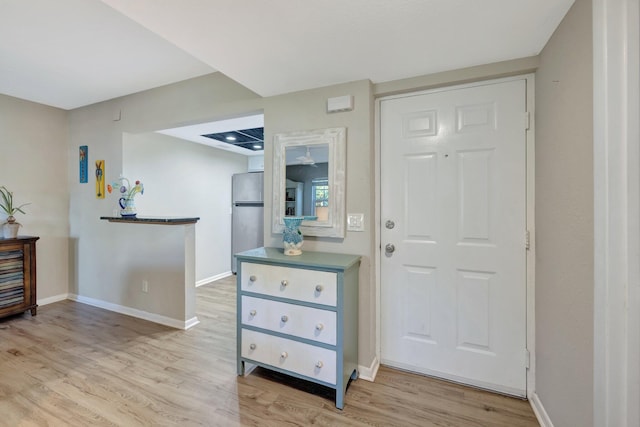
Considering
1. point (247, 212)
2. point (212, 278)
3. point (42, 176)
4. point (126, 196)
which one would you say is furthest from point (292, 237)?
point (42, 176)

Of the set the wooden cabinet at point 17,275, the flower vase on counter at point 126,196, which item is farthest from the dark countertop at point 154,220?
the wooden cabinet at point 17,275

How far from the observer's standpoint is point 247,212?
4852mm

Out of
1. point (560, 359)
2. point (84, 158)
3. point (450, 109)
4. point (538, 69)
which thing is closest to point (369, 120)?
point (450, 109)

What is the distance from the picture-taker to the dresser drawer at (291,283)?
5.67 feet

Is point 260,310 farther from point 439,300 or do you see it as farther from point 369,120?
point 369,120

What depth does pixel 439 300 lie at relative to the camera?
1.96 meters

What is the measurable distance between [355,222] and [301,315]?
75 centimetres

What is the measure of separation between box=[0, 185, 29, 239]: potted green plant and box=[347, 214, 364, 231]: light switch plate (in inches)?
145

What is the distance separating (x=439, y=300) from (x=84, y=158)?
4.28 meters

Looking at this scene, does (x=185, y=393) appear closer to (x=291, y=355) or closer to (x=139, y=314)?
(x=291, y=355)

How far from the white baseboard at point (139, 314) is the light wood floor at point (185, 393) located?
0.91 ft

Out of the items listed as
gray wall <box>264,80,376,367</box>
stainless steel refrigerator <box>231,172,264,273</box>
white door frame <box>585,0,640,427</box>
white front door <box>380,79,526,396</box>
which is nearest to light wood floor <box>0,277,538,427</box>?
white front door <box>380,79,526,396</box>

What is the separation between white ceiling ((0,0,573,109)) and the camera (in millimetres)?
1296

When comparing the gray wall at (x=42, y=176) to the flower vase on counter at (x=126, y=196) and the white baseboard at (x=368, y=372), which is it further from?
the white baseboard at (x=368, y=372)
